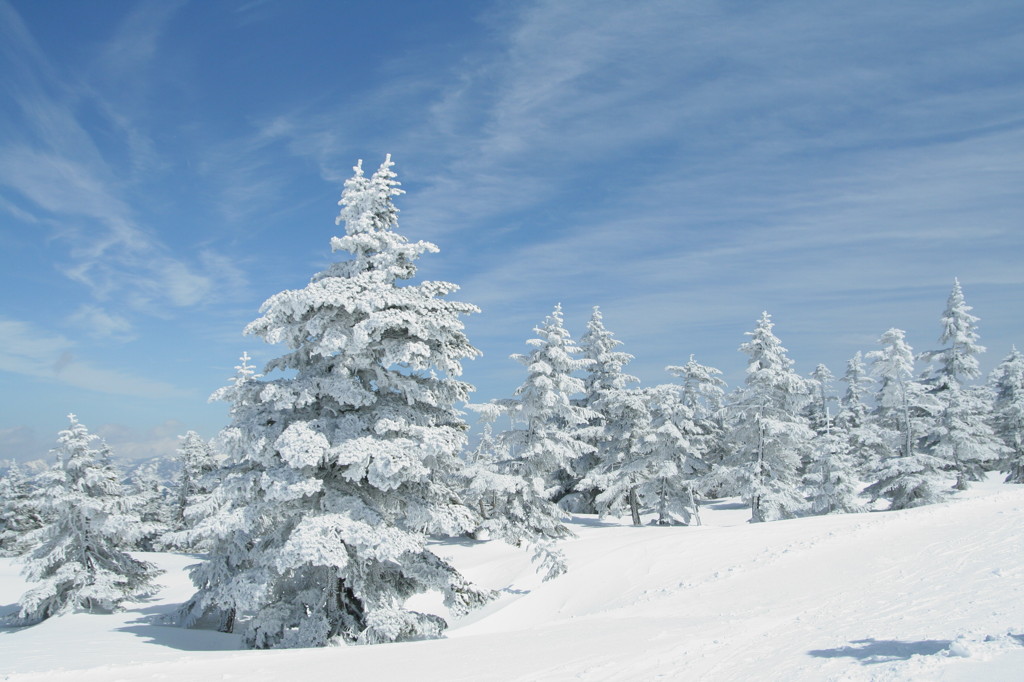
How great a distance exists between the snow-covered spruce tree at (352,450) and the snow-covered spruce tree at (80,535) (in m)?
14.8

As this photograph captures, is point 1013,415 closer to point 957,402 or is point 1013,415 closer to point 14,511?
point 957,402

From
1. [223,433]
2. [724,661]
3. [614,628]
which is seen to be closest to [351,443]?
[223,433]

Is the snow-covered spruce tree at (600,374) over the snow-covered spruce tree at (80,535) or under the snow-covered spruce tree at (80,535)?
over

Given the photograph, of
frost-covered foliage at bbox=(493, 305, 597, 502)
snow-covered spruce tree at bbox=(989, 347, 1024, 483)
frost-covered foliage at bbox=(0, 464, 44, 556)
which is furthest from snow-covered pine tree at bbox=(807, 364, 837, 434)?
frost-covered foliage at bbox=(0, 464, 44, 556)

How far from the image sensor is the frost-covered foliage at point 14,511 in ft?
154

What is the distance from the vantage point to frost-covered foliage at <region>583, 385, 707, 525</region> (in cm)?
3456

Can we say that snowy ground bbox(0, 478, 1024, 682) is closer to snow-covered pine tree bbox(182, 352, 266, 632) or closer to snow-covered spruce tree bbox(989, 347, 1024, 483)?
snow-covered pine tree bbox(182, 352, 266, 632)

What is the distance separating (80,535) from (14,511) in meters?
31.2

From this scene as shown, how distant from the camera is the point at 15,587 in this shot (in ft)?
112

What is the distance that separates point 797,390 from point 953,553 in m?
21.3

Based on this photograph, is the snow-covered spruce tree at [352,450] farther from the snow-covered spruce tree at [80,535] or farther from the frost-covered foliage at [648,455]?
the frost-covered foliage at [648,455]

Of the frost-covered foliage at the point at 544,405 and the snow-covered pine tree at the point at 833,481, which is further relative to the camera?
the snow-covered pine tree at the point at 833,481

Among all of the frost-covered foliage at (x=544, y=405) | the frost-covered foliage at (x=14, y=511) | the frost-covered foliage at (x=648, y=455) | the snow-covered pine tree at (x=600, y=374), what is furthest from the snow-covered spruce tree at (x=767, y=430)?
the frost-covered foliage at (x=14, y=511)

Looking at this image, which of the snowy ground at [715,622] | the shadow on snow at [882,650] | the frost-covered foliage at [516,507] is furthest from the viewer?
the frost-covered foliage at [516,507]
